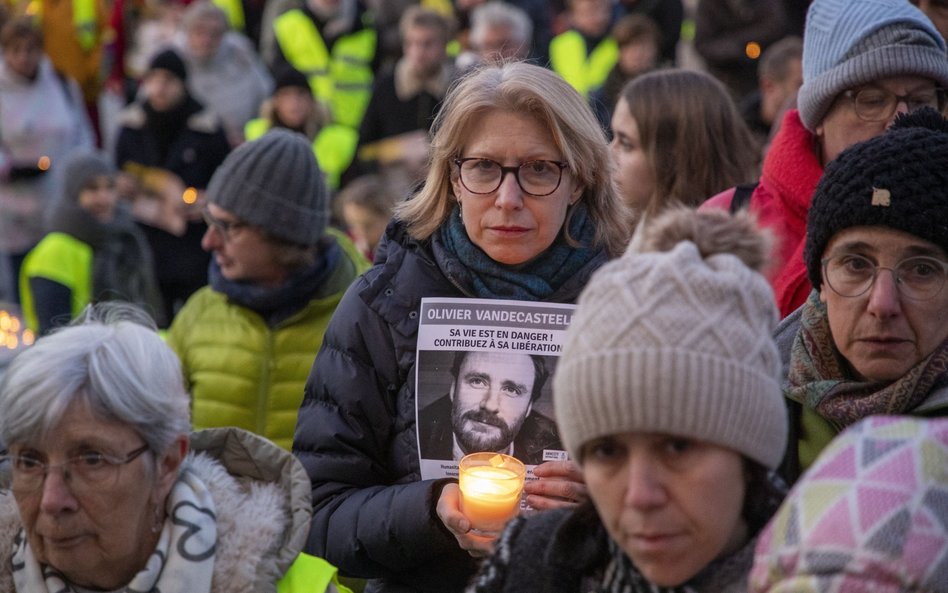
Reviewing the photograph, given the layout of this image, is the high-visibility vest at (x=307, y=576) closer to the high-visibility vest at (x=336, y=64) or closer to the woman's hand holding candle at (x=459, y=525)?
the woman's hand holding candle at (x=459, y=525)

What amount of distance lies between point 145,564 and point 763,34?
7.08 meters

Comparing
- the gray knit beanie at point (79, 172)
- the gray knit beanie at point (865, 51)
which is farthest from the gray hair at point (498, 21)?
the gray knit beanie at point (865, 51)

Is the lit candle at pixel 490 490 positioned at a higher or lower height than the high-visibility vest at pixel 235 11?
lower

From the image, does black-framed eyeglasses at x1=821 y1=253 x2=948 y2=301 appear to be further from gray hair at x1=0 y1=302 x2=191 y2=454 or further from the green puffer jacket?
the green puffer jacket

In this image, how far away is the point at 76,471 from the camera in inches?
127

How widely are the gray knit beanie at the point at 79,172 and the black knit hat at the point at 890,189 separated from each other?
20.2ft

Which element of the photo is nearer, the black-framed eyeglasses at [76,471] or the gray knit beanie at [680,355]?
the gray knit beanie at [680,355]

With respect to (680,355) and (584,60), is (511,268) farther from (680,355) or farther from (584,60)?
(584,60)

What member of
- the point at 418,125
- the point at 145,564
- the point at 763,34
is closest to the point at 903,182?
the point at 145,564

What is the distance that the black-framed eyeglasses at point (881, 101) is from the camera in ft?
13.7

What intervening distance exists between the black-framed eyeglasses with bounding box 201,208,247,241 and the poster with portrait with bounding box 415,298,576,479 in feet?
6.86

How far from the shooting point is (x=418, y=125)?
35.1ft

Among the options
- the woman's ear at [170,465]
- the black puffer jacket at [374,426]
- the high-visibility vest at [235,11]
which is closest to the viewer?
the woman's ear at [170,465]

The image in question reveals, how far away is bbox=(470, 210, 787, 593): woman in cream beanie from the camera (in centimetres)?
233
